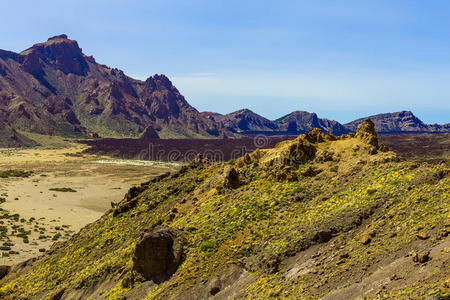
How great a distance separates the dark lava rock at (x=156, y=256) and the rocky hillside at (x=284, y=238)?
0.19 feet

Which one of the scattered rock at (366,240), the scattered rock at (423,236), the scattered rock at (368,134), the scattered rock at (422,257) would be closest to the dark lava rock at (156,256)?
the scattered rock at (366,240)

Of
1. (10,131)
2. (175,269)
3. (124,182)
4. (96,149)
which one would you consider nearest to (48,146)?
(10,131)

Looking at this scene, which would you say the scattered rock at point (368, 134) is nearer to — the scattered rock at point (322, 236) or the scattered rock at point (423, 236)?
the scattered rock at point (322, 236)

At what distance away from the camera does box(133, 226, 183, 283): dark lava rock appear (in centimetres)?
1758

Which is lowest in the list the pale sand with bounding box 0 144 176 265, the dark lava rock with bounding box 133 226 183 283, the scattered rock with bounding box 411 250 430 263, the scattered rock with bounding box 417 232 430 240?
the pale sand with bounding box 0 144 176 265

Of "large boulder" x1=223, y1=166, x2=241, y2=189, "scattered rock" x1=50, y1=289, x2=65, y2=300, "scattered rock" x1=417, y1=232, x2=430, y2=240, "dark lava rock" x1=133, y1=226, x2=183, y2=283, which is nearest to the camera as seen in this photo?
"scattered rock" x1=417, y1=232, x2=430, y2=240

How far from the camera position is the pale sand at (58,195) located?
45562 millimetres

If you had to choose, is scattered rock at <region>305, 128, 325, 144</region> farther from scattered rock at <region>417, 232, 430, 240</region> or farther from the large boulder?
scattered rock at <region>417, 232, 430, 240</region>

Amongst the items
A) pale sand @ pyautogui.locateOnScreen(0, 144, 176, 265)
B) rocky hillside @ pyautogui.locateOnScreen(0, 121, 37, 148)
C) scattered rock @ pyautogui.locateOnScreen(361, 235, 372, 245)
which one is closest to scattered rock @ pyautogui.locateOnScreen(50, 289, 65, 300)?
pale sand @ pyautogui.locateOnScreen(0, 144, 176, 265)

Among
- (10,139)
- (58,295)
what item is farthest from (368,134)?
(10,139)

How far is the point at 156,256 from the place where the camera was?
1769cm

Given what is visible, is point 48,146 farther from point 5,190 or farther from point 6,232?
point 6,232

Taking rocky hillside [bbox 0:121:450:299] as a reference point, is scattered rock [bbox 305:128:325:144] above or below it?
above

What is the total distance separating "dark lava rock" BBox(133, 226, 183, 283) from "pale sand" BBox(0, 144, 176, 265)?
23771mm
